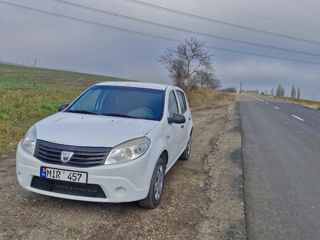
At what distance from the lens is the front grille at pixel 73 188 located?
3258 millimetres

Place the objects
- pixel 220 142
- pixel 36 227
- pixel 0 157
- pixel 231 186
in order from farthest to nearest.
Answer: pixel 220 142 < pixel 0 157 < pixel 231 186 < pixel 36 227

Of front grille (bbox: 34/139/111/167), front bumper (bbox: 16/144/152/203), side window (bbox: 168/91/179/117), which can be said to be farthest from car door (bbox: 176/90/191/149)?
front grille (bbox: 34/139/111/167)

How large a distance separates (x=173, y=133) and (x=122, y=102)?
103 cm

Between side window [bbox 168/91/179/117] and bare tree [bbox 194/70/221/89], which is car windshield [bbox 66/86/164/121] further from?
bare tree [bbox 194/70/221/89]

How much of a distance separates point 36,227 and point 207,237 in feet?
6.44

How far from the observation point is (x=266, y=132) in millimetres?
10820

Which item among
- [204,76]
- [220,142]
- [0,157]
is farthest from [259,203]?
[204,76]

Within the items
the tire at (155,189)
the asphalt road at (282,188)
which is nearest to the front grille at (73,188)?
the tire at (155,189)

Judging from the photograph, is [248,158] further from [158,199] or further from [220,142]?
[158,199]

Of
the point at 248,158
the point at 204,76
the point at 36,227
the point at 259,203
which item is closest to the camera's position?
the point at 36,227

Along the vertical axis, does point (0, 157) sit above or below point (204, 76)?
below

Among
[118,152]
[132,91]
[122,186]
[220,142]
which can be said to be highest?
[132,91]

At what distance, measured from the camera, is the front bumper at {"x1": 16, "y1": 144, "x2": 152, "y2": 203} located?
317cm

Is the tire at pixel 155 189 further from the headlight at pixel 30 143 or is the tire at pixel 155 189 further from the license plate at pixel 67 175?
the headlight at pixel 30 143
